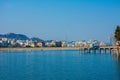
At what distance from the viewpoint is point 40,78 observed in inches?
1837

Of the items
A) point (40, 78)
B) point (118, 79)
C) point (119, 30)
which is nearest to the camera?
point (118, 79)

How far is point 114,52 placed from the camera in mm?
123688

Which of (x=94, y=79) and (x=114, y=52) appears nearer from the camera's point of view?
(x=94, y=79)

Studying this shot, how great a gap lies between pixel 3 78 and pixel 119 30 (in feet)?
249

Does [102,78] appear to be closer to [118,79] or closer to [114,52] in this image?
[118,79]

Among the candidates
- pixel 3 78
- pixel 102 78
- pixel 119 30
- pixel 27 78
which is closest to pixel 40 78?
pixel 27 78

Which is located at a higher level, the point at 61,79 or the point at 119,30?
the point at 119,30

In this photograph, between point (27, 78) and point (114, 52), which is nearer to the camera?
point (27, 78)

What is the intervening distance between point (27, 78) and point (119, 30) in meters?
74.8

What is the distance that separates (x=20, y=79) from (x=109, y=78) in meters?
11.9

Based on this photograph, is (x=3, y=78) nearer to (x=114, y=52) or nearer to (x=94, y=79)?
(x=94, y=79)

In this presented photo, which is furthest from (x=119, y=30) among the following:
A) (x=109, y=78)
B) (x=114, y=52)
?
(x=109, y=78)

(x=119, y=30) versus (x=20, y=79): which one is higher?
(x=119, y=30)

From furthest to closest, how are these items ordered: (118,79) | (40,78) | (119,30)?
(119,30), (40,78), (118,79)
